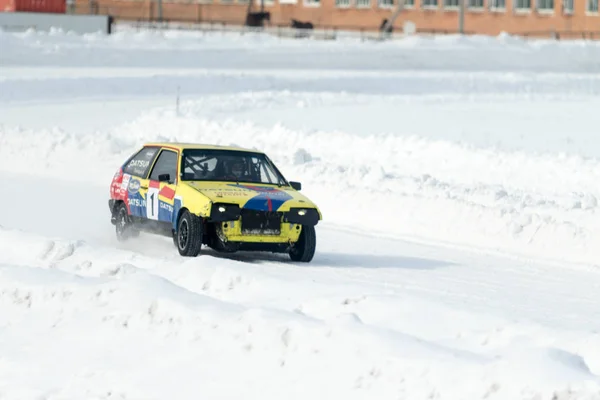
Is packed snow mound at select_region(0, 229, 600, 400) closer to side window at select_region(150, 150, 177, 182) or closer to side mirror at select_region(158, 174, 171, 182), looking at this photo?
side mirror at select_region(158, 174, 171, 182)

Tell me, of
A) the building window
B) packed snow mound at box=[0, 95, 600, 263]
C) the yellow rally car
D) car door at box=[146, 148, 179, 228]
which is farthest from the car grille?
the building window

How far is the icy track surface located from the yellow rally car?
1.09 ft

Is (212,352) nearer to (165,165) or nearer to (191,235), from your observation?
(191,235)

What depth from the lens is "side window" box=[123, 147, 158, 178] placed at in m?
15.1

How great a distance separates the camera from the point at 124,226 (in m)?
15.3

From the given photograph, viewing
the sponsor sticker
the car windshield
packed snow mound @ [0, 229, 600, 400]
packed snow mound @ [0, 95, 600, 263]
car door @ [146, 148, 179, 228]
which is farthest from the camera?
packed snow mound @ [0, 95, 600, 263]

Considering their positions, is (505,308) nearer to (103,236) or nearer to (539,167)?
(103,236)

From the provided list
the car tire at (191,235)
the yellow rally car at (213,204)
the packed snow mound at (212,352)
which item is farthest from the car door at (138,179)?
the packed snow mound at (212,352)

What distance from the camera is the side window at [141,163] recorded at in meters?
15.1

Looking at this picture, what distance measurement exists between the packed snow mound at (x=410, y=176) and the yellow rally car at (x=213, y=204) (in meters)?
3.14

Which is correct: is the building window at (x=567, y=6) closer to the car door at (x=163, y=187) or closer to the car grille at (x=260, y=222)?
the car door at (x=163, y=187)

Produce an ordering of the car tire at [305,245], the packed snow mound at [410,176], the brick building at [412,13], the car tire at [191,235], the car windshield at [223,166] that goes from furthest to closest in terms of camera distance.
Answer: the brick building at [412,13]
the packed snow mound at [410,176]
the car windshield at [223,166]
the car tire at [305,245]
the car tire at [191,235]

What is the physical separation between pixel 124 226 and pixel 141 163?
2.50 feet

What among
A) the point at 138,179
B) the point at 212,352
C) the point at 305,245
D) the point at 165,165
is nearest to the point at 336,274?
the point at 305,245
